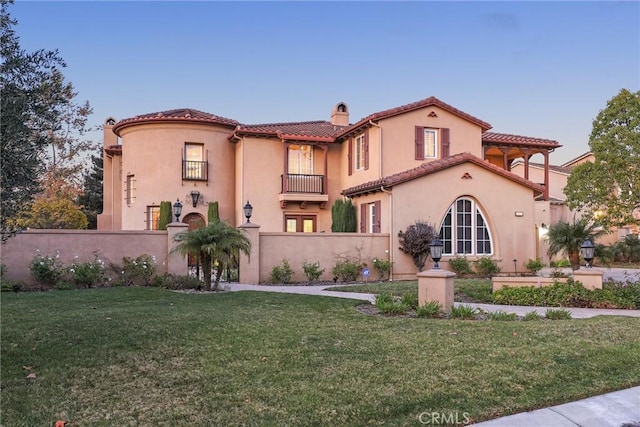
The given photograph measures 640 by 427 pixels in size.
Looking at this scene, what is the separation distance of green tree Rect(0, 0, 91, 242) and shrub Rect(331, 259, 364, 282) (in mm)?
12370

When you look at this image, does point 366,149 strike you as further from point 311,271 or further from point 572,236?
point 572,236

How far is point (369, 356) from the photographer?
6.07 m

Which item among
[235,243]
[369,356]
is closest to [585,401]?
[369,356]

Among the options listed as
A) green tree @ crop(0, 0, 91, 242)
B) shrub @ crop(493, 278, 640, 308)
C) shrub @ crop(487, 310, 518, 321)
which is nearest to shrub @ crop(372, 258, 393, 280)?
shrub @ crop(493, 278, 640, 308)

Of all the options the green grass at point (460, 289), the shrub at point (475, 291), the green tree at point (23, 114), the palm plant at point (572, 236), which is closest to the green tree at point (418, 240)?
the green grass at point (460, 289)

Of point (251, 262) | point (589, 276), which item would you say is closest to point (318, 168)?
point (251, 262)

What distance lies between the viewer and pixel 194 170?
2320 cm

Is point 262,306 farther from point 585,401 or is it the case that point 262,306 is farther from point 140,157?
point 140,157

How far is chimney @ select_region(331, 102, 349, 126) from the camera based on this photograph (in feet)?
88.8

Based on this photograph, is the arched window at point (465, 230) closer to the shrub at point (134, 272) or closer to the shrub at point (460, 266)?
Result: the shrub at point (460, 266)

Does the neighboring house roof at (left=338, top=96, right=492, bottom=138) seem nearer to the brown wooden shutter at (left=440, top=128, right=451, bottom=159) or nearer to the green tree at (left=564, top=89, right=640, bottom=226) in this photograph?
the brown wooden shutter at (left=440, top=128, right=451, bottom=159)

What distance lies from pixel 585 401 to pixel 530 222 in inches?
637

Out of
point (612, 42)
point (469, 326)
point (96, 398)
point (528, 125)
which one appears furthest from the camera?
point (528, 125)

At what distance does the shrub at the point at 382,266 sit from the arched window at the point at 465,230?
248 cm
